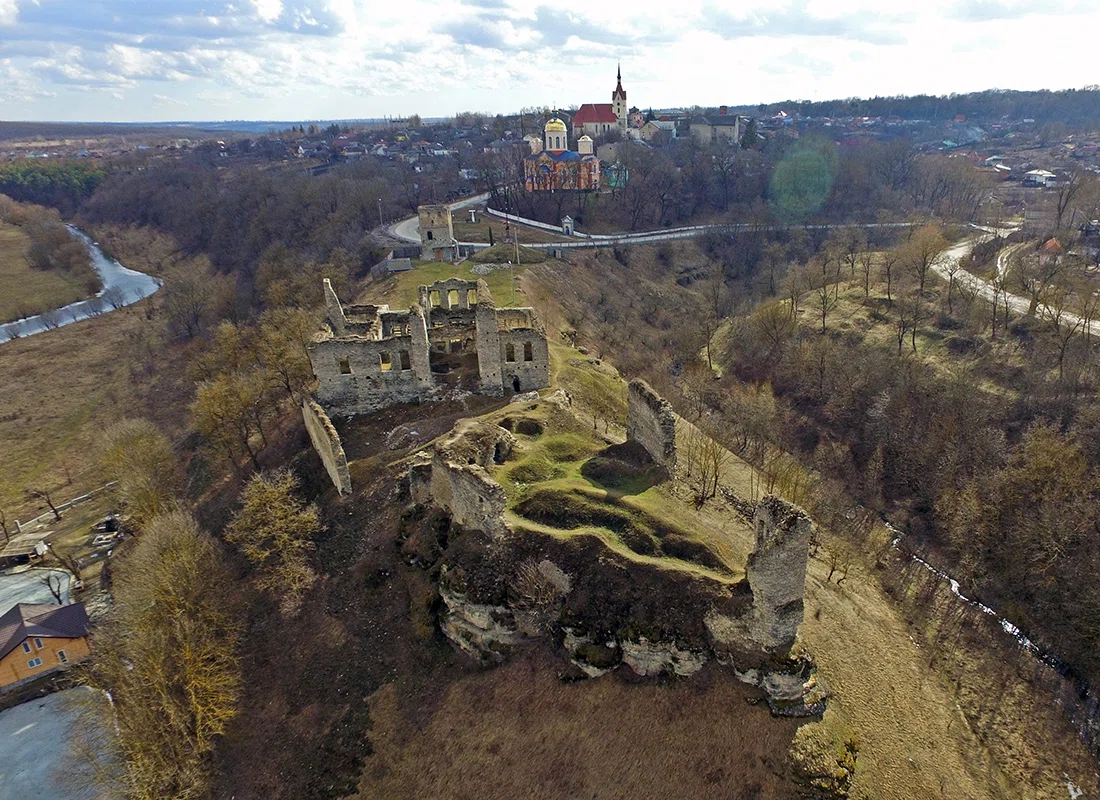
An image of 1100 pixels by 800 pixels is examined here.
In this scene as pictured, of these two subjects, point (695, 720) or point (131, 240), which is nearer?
point (695, 720)

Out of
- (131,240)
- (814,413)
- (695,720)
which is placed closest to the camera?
(695,720)

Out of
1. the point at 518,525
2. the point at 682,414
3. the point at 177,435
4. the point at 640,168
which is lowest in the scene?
the point at 177,435

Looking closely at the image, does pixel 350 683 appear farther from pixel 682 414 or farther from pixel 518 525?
pixel 682 414

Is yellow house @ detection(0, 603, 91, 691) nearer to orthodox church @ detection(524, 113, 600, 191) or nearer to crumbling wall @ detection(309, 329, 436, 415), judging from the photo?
crumbling wall @ detection(309, 329, 436, 415)

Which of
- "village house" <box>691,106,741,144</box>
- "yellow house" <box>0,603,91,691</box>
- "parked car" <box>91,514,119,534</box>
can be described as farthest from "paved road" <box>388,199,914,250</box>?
"yellow house" <box>0,603,91,691</box>

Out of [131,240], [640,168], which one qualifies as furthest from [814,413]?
[131,240]

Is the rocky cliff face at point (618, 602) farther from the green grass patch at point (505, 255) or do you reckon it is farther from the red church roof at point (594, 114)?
the red church roof at point (594, 114)

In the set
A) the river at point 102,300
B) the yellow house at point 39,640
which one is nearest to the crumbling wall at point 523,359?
the yellow house at point 39,640
